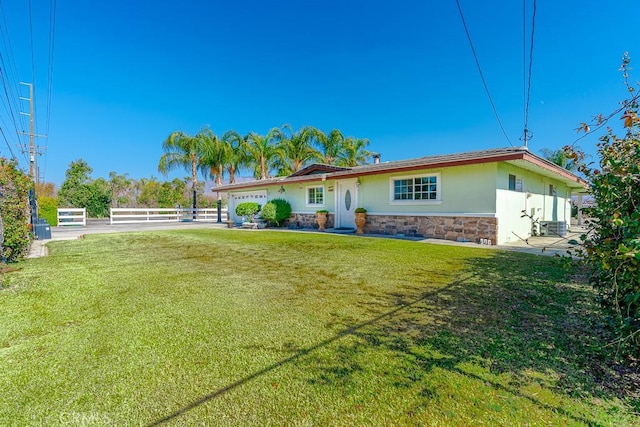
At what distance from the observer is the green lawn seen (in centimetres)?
191

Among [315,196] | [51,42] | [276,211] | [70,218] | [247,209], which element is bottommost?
[70,218]

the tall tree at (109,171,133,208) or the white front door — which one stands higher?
the tall tree at (109,171,133,208)

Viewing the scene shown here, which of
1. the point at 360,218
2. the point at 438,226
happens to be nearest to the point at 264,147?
the point at 360,218

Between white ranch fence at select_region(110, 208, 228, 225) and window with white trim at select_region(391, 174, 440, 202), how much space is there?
1901 cm

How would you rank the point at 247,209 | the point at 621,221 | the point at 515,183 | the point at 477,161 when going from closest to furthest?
the point at 621,221 < the point at 477,161 < the point at 515,183 < the point at 247,209

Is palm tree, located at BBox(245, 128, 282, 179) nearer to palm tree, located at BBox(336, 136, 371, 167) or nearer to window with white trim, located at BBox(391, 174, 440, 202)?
palm tree, located at BBox(336, 136, 371, 167)

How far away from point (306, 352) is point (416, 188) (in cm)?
954

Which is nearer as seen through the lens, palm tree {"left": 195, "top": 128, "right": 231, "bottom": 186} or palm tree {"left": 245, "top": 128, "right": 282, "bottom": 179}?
palm tree {"left": 195, "top": 128, "right": 231, "bottom": 186}

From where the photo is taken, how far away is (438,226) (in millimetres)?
10461

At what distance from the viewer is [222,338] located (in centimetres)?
291

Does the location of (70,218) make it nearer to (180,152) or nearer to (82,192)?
(82,192)

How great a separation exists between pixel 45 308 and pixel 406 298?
4713 mm

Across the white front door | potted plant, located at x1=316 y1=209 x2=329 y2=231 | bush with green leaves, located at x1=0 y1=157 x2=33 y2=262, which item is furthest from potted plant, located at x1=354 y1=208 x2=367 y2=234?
bush with green leaves, located at x1=0 y1=157 x2=33 y2=262

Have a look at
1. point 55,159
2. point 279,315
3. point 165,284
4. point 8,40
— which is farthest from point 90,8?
point 55,159
